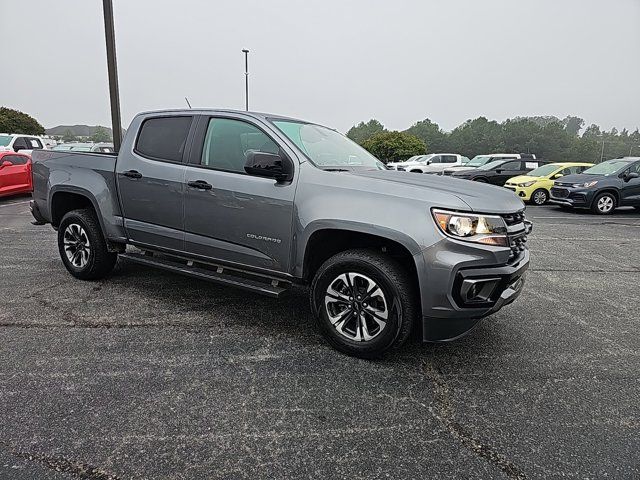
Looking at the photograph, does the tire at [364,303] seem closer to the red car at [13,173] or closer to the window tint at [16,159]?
the red car at [13,173]

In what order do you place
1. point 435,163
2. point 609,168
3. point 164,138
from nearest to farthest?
1. point 164,138
2. point 609,168
3. point 435,163

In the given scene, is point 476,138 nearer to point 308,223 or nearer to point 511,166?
point 511,166

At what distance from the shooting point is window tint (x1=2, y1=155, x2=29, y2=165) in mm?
12227

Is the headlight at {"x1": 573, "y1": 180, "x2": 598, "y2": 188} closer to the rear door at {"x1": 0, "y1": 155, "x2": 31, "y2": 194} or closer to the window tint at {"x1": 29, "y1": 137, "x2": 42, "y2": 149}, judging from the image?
the rear door at {"x1": 0, "y1": 155, "x2": 31, "y2": 194}

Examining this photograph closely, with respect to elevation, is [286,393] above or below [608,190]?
below

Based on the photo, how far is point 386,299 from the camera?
3115 mm

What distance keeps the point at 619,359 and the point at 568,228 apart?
748 centimetres

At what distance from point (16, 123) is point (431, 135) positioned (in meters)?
51.8

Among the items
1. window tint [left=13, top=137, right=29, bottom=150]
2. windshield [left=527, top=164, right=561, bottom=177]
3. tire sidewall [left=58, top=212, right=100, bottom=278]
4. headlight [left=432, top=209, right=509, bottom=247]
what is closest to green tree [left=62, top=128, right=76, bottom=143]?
window tint [left=13, top=137, right=29, bottom=150]

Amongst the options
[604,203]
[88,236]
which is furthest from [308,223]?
[604,203]

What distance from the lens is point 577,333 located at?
12.8ft

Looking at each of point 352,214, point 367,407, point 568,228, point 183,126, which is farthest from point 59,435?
point 568,228

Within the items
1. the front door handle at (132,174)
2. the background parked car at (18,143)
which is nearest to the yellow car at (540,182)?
the front door handle at (132,174)

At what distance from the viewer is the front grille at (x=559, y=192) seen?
42.1 feet
